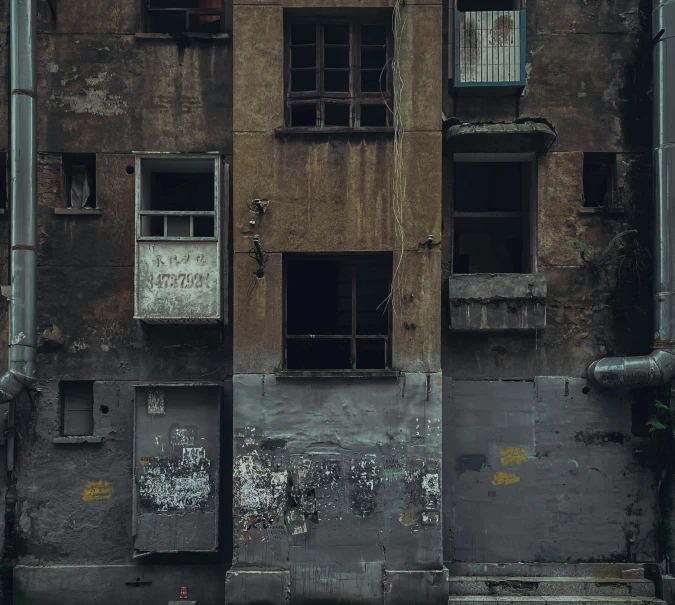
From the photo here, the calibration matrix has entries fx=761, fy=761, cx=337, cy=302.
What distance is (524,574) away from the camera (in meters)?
12.2

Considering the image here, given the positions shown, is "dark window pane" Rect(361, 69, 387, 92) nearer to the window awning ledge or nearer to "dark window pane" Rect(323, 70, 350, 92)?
"dark window pane" Rect(323, 70, 350, 92)

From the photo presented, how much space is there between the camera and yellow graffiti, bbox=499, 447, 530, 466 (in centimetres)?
1230

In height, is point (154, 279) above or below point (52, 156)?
below

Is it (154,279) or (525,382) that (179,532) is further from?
(525,382)

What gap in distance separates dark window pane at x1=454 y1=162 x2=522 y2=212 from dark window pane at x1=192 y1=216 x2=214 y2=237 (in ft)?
14.2

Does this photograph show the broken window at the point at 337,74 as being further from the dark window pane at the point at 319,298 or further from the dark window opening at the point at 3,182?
the dark window opening at the point at 3,182

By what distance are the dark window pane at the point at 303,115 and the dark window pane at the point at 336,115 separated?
233mm

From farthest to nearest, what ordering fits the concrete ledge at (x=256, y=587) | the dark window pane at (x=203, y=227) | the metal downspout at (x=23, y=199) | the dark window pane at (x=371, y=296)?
the dark window pane at (x=203, y=227) → the dark window pane at (x=371, y=296) → the metal downspout at (x=23, y=199) → the concrete ledge at (x=256, y=587)

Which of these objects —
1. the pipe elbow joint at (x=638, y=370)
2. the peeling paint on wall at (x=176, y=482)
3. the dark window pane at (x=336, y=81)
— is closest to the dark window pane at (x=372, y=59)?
the dark window pane at (x=336, y=81)

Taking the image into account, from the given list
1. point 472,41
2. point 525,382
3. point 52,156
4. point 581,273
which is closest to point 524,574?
point 525,382

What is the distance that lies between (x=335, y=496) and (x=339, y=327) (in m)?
2.77

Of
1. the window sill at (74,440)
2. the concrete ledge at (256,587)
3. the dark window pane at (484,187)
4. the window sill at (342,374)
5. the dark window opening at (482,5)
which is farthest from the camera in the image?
the dark window pane at (484,187)

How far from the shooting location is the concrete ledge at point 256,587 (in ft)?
37.2

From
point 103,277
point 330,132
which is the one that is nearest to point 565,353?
point 330,132
